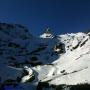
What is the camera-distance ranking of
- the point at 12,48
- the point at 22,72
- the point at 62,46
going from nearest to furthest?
the point at 22,72 → the point at 62,46 → the point at 12,48

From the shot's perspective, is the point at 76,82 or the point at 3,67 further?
the point at 3,67

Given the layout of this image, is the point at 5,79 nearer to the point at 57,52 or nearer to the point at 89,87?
the point at 89,87

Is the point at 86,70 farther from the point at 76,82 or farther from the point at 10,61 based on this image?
the point at 10,61

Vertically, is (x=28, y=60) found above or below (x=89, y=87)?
above

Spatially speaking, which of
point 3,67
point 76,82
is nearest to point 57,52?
point 3,67

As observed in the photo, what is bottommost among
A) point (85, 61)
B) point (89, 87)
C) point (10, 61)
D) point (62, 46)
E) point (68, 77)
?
point (89, 87)

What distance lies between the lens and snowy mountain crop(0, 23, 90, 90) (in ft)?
275

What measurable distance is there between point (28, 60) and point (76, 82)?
8576cm

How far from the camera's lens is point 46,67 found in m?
129

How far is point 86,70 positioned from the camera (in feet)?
298

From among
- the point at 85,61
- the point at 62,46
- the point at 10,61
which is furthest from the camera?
the point at 62,46

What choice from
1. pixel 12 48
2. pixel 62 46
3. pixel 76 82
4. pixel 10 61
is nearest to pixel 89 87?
pixel 76 82

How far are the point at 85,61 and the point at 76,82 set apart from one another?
2693 cm

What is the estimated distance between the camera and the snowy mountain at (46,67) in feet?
275
